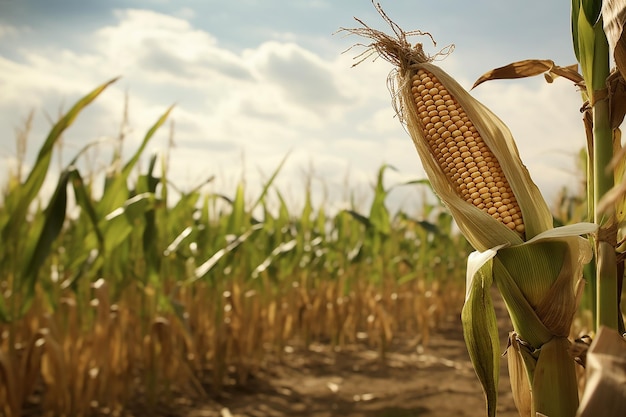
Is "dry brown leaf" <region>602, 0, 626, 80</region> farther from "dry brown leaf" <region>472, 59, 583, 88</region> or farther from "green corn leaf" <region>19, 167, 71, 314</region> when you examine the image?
"green corn leaf" <region>19, 167, 71, 314</region>

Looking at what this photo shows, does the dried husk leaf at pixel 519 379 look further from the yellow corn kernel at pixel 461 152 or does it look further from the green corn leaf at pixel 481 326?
the yellow corn kernel at pixel 461 152

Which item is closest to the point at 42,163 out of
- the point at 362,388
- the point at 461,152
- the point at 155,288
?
the point at 155,288

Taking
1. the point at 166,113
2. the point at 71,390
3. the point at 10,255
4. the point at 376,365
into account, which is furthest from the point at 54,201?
the point at 376,365

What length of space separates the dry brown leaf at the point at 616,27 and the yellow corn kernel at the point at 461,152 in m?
0.28

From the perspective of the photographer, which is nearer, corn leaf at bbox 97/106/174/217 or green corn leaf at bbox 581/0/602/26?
green corn leaf at bbox 581/0/602/26

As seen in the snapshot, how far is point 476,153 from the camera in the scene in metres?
1.09

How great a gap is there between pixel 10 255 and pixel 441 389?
254cm

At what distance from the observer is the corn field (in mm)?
2617

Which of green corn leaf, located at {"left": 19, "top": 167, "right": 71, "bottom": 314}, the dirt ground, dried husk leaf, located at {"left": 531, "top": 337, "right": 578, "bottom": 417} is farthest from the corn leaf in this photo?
dried husk leaf, located at {"left": 531, "top": 337, "right": 578, "bottom": 417}

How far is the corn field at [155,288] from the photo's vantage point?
2.62 m

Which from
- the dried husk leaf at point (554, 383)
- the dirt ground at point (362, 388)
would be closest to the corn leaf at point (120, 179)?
the dirt ground at point (362, 388)

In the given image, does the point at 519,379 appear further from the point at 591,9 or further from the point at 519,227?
the point at 591,9

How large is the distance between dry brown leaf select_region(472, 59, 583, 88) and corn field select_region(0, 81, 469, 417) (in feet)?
5.97

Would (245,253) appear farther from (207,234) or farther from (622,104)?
(622,104)
